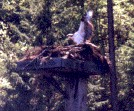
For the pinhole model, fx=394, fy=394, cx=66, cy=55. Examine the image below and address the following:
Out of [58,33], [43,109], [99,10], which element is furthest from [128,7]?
[43,109]

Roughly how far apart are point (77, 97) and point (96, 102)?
5.56 m

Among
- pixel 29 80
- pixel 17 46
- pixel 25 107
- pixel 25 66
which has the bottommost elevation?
pixel 25 107

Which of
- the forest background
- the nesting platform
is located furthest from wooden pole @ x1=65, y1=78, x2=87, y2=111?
the forest background

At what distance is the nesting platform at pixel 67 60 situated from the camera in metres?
6.59

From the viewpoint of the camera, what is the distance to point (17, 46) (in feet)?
43.5

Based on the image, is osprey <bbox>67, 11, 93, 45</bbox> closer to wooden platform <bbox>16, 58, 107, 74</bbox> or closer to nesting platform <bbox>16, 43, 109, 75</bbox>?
nesting platform <bbox>16, 43, 109, 75</bbox>

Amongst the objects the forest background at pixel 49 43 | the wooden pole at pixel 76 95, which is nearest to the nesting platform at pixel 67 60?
the wooden pole at pixel 76 95

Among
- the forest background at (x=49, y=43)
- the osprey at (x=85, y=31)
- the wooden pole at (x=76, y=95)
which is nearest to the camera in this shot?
the wooden pole at (x=76, y=95)

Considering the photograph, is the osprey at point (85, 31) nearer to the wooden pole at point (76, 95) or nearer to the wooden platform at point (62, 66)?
the wooden platform at point (62, 66)

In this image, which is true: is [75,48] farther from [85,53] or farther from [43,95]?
[43,95]

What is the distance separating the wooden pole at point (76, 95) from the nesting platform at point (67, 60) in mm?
209

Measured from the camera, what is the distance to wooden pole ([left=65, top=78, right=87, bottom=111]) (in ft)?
23.1

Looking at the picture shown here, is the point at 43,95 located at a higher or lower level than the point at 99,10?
lower

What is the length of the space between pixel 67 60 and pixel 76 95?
0.81m
